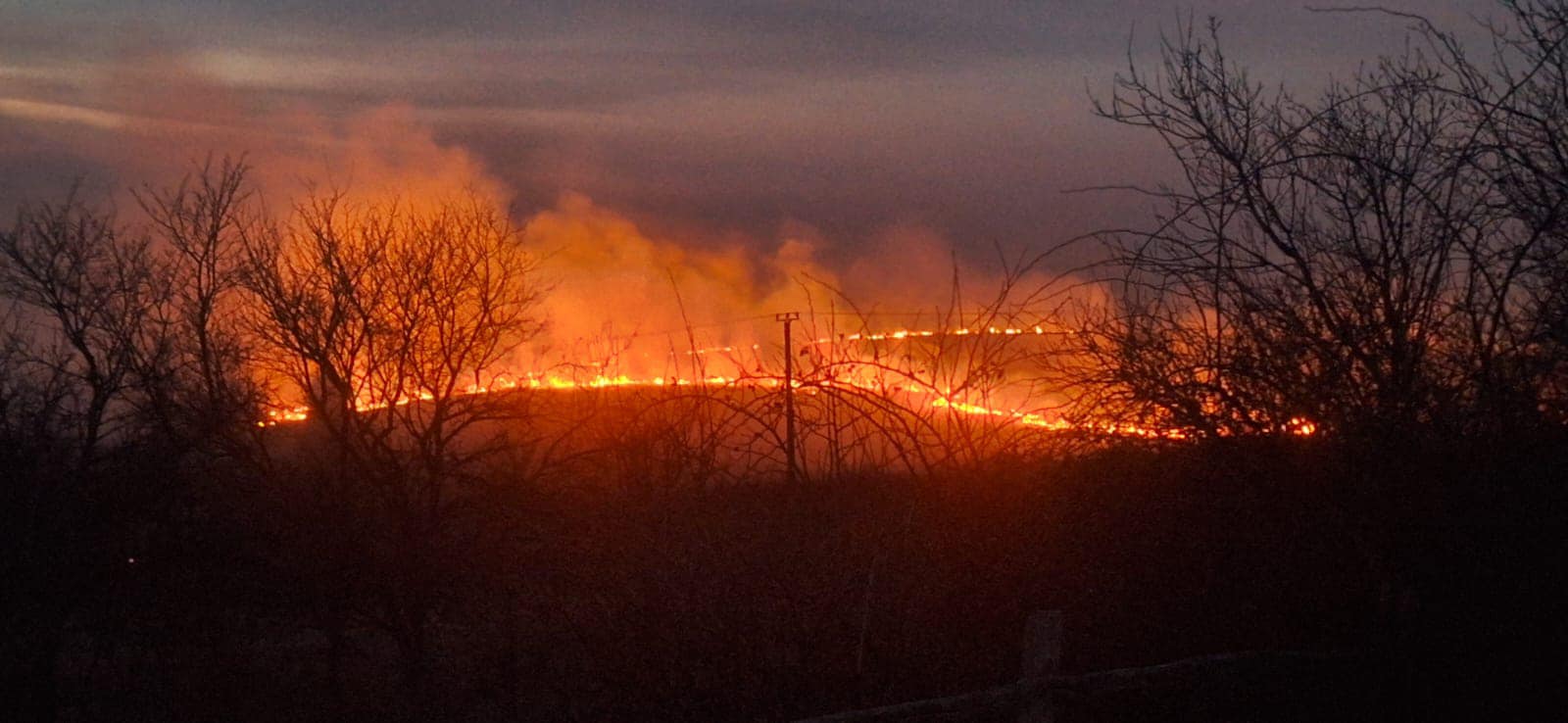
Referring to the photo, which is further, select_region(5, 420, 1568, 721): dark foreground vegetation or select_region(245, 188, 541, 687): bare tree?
select_region(245, 188, 541, 687): bare tree

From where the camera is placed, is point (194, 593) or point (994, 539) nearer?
point (994, 539)

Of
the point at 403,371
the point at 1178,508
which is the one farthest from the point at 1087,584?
the point at 403,371

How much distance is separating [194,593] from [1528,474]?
2047 cm

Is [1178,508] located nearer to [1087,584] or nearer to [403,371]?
[1087,584]

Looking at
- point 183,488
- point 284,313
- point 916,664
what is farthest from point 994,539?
point 284,313

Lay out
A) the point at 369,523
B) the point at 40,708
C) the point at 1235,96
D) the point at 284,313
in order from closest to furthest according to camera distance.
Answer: the point at 1235,96 < the point at 40,708 < the point at 369,523 < the point at 284,313

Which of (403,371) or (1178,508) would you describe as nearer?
(1178,508)

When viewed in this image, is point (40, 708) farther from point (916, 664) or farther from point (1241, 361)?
point (1241, 361)

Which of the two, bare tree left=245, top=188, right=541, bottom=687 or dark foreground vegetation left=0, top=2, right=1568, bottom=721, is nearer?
dark foreground vegetation left=0, top=2, right=1568, bottom=721

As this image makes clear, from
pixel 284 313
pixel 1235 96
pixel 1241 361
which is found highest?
pixel 284 313

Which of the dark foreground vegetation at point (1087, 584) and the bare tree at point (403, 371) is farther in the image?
the bare tree at point (403, 371)

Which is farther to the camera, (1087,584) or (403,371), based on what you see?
(403,371)

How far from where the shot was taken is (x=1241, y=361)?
29.8 ft

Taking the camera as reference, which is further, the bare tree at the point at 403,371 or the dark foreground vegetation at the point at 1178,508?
the bare tree at the point at 403,371
